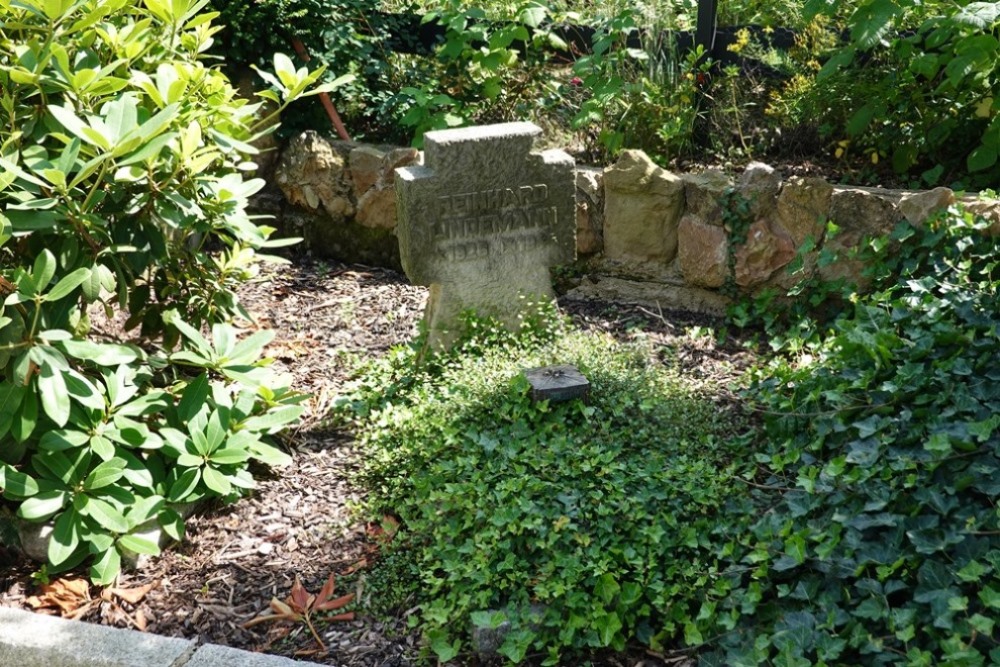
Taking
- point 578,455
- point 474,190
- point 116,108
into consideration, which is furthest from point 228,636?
point 474,190

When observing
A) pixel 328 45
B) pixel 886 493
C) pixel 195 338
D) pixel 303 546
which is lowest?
pixel 303 546

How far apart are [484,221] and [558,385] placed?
98 centimetres

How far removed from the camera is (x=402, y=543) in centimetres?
365

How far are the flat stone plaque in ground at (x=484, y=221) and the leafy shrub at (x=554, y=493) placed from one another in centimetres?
30

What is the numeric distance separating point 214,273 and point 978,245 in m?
3.16

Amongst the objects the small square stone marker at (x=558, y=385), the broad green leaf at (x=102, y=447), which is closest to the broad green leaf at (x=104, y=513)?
the broad green leaf at (x=102, y=447)

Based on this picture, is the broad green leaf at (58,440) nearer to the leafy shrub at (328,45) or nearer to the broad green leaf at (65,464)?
the broad green leaf at (65,464)

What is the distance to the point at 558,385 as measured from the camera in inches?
159

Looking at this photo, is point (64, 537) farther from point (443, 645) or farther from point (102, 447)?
point (443, 645)

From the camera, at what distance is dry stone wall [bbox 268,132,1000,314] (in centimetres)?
469

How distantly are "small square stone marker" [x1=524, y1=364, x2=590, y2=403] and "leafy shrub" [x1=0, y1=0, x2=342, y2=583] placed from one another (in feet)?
3.24

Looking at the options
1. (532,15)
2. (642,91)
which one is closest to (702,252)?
(642,91)

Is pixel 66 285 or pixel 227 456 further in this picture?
pixel 227 456

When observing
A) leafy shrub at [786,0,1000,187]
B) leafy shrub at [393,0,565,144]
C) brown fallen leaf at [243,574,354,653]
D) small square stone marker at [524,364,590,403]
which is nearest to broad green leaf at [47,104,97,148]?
brown fallen leaf at [243,574,354,653]
